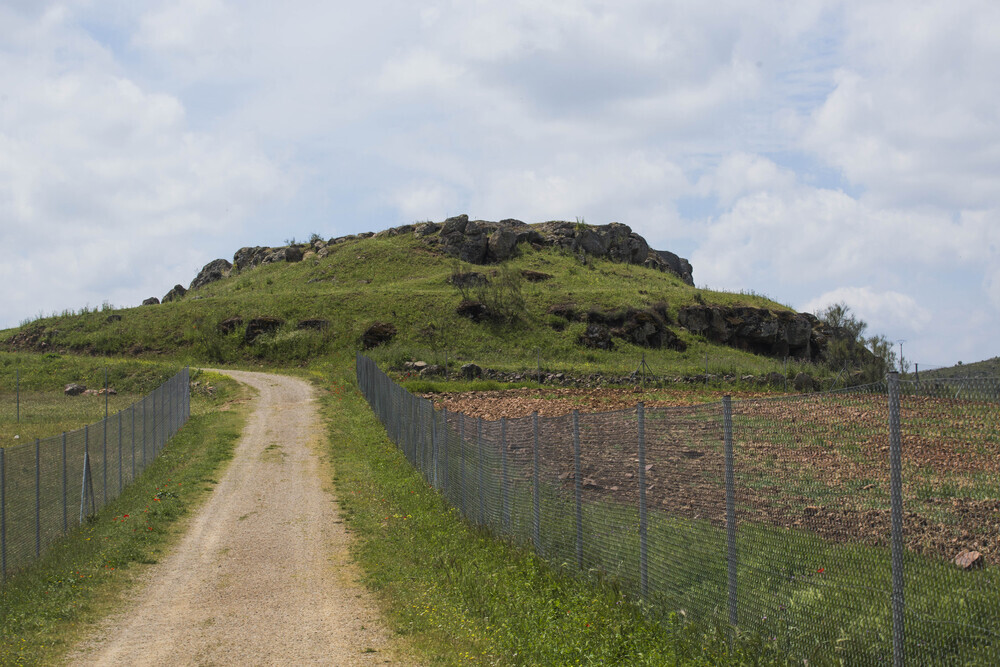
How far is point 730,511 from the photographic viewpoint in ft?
23.2

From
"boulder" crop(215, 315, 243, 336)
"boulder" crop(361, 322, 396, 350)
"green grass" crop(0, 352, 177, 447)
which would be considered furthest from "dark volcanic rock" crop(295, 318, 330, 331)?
"green grass" crop(0, 352, 177, 447)

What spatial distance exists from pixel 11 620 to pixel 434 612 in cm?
515

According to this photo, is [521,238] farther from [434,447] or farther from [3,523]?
[3,523]

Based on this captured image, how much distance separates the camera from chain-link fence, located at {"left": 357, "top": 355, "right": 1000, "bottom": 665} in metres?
5.02

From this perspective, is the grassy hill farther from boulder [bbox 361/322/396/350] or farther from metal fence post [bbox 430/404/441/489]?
metal fence post [bbox 430/404/441/489]

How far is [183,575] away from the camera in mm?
13273

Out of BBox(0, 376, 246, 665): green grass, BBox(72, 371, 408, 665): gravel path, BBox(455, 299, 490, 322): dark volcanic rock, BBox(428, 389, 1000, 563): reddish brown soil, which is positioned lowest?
BBox(72, 371, 408, 665): gravel path

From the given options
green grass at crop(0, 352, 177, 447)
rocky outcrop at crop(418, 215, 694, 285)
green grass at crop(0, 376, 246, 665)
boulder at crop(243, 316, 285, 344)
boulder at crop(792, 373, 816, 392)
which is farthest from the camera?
rocky outcrop at crop(418, 215, 694, 285)

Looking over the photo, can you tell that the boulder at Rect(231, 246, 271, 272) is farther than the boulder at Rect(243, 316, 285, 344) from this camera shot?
Yes

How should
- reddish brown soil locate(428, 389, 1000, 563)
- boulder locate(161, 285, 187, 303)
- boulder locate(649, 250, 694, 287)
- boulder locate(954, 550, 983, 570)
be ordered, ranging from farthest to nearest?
boulder locate(649, 250, 694, 287), boulder locate(161, 285, 187, 303), boulder locate(954, 550, 983, 570), reddish brown soil locate(428, 389, 1000, 563)

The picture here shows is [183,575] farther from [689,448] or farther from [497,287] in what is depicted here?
[497,287]

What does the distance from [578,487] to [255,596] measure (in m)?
4.97

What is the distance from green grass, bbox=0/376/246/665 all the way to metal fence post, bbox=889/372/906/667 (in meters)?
8.35

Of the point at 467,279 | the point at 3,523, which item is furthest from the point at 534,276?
the point at 3,523
